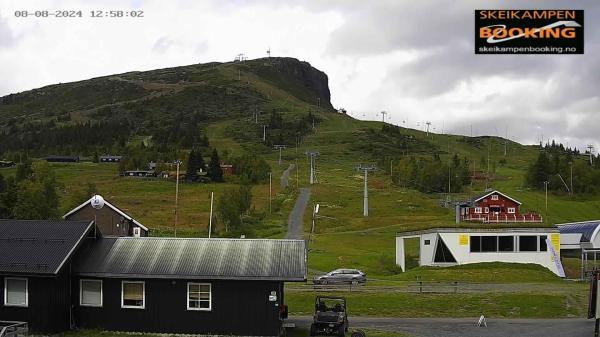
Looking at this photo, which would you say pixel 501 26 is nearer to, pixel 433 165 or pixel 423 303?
pixel 423 303

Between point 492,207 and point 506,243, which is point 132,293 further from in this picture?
point 492,207

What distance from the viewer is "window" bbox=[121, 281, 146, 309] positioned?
105 feet

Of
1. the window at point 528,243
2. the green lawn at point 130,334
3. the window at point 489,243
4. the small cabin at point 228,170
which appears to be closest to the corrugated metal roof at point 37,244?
the green lawn at point 130,334

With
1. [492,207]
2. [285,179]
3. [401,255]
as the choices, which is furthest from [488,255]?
[285,179]

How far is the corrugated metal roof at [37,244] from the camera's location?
30312mm

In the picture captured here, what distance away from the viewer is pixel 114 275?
103ft

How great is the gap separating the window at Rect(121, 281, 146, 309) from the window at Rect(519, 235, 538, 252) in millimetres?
42371

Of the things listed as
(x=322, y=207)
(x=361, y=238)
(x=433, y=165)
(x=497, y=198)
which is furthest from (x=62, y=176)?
(x=497, y=198)

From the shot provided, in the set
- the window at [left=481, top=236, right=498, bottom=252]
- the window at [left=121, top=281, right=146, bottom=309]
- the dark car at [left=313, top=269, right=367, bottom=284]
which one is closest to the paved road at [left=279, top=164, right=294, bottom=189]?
the window at [left=481, top=236, right=498, bottom=252]

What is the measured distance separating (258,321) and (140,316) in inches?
230

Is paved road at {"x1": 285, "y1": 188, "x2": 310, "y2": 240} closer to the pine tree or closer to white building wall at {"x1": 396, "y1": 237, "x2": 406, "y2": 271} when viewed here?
white building wall at {"x1": 396, "y1": 237, "x2": 406, "y2": 271}

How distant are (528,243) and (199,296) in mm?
41400

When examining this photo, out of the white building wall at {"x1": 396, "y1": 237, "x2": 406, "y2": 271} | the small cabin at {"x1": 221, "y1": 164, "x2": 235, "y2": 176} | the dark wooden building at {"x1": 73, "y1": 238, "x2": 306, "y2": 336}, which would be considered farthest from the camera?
the small cabin at {"x1": 221, "y1": 164, "x2": 235, "y2": 176}

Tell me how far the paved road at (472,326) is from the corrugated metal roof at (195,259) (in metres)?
5.08
